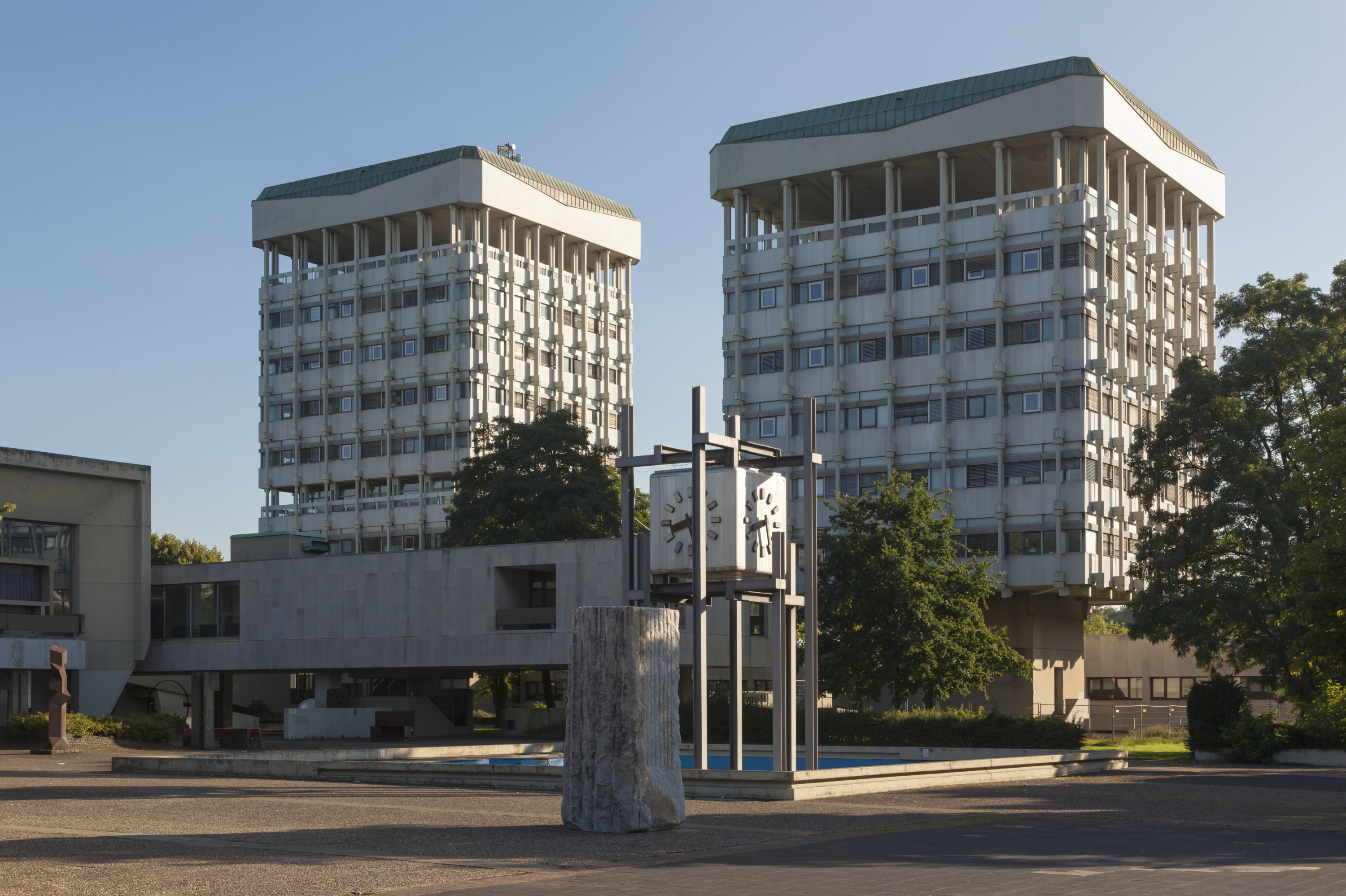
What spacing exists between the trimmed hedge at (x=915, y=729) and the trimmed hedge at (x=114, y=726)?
54.0 feet

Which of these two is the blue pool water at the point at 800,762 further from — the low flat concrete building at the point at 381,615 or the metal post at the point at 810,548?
the low flat concrete building at the point at 381,615

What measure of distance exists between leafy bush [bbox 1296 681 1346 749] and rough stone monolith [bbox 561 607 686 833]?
1109 inches

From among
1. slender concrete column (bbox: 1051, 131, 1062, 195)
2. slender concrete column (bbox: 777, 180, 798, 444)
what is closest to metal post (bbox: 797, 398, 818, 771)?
slender concrete column (bbox: 1051, 131, 1062, 195)

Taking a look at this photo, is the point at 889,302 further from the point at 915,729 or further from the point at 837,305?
the point at 915,729

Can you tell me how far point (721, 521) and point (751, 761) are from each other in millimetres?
13854

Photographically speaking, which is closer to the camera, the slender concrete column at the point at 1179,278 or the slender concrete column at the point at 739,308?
the slender concrete column at the point at 1179,278

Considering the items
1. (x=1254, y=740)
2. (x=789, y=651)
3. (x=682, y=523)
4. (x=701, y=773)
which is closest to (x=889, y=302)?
(x=1254, y=740)

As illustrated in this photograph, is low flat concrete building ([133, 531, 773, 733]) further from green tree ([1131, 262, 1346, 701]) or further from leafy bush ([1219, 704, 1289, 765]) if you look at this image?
leafy bush ([1219, 704, 1289, 765])

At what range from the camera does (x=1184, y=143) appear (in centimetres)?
7538

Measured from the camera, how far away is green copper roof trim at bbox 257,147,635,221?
98750 mm

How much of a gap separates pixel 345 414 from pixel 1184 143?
56846mm

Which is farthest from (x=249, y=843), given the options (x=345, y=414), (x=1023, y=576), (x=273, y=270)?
(x=273, y=270)

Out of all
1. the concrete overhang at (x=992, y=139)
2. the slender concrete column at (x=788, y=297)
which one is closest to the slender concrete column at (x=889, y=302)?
the concrete overhang at (x=992, y=139)

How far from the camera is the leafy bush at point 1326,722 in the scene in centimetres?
4019
